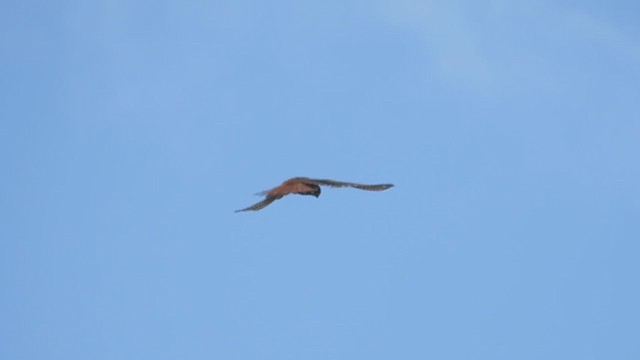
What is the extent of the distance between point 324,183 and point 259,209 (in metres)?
2.20

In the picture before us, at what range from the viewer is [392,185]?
70.6m

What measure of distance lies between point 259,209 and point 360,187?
10.6 feet

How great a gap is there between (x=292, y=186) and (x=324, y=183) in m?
1.02

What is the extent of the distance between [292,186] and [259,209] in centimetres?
134

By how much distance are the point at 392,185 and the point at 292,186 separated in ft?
10.3

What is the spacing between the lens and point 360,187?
2788 inches

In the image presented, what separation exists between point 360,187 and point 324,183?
1.20 meters

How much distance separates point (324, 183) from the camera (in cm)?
7044

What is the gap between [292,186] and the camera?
70.2 metres

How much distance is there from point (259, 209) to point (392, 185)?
13.9 feet
